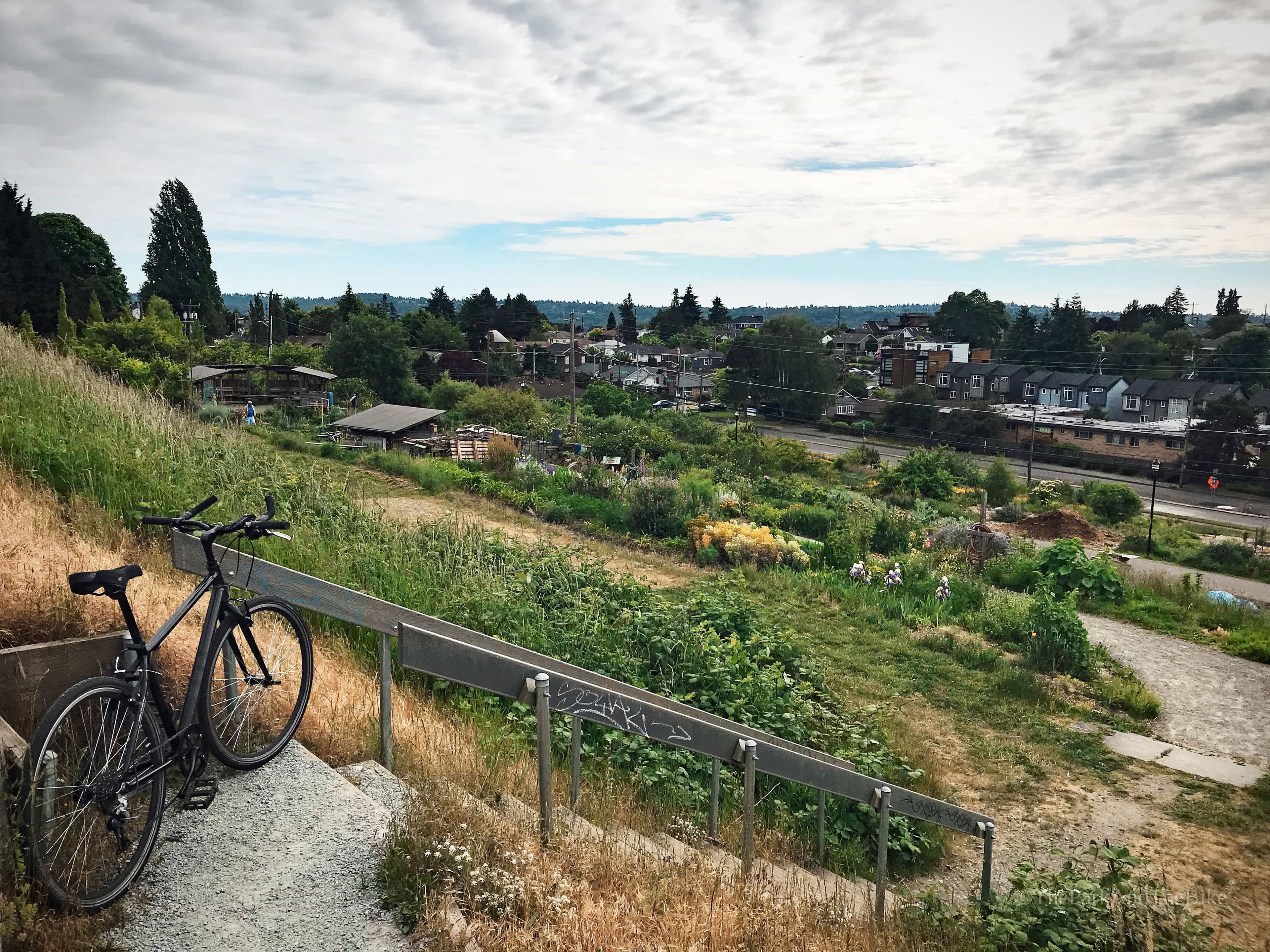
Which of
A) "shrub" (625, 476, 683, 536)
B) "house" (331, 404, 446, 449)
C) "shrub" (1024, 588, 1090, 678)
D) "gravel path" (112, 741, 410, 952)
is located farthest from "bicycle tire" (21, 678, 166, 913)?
"house" (331, 404, 446, 449)

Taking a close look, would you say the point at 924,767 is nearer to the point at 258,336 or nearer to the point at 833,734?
the point at 833,734

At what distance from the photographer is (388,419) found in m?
33.0

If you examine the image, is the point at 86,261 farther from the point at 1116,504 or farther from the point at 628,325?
the point at 628,325

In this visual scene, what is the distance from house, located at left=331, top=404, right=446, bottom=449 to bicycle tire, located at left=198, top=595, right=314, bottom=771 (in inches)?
1070

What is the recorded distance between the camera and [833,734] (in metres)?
8.20

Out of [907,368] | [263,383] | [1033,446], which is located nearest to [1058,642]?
[263,383]

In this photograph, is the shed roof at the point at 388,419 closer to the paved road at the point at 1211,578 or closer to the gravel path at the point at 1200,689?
the gravel path at the point at 1200,689

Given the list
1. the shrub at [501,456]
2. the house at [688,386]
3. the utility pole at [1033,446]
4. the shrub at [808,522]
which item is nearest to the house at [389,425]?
the shrub at [501,456]

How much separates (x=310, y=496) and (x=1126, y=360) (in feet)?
282

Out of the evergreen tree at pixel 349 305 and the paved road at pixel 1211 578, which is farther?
the evergreen tree at pixel 349 305

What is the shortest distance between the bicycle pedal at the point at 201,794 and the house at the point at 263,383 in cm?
3369

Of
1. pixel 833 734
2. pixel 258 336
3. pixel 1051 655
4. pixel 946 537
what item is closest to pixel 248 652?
pixel 833 734

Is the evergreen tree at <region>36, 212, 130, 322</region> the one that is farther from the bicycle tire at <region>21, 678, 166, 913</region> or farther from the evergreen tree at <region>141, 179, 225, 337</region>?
the bicycle tire at <region>21, 678, 166, 913</region>

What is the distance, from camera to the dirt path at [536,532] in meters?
17.1
